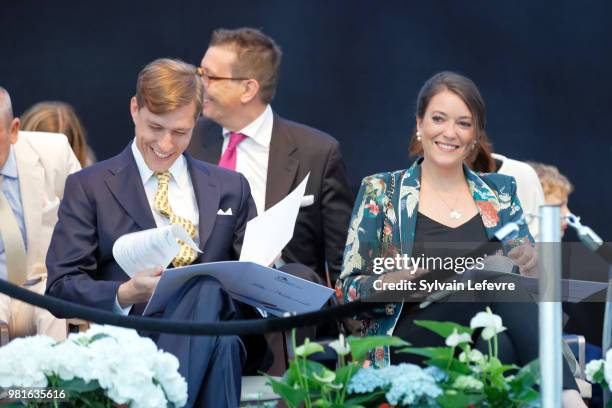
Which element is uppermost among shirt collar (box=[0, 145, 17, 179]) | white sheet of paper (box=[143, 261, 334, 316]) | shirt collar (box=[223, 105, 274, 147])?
shirt collar (box=[223, 105, 274, 147])

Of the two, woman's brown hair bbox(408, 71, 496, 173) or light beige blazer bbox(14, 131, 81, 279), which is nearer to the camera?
woman's brown hair bbox(408, 71, 496, 173)

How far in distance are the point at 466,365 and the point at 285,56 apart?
11.8 ft

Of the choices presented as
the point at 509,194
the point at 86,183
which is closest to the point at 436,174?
the point at 509,194

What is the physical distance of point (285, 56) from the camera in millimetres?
6496

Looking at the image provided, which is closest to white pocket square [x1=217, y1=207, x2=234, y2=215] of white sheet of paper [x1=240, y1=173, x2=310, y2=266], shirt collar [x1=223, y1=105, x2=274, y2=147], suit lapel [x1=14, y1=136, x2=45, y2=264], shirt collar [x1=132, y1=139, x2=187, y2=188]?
shirt collar [x1=132, y1=139, x2=187, y2=188]

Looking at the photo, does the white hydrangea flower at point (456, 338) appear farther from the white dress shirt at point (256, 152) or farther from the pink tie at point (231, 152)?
the pink tie at point (231, 152)

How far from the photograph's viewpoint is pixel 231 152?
5320mm

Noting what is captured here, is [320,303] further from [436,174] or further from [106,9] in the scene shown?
[106,9]

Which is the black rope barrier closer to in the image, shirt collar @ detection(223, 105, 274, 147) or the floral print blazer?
the floral print blazer

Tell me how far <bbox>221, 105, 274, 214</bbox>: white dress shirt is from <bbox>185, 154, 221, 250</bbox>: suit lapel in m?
0.83

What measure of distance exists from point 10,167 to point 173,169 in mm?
745

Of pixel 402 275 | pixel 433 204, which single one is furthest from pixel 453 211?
pixel 402 275

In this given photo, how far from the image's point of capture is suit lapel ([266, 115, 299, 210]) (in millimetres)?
5141

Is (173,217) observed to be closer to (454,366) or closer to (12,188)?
(12,188)
